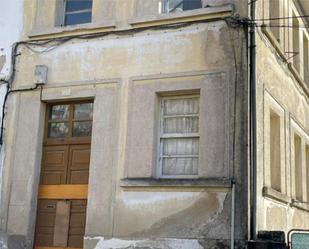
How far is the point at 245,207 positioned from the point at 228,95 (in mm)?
1989

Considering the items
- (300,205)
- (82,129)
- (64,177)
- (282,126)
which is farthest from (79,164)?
(300,205)

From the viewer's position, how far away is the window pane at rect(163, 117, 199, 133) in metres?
10.3

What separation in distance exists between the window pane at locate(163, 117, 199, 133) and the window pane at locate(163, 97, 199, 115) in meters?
0.13

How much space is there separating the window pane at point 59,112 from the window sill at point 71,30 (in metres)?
1.48

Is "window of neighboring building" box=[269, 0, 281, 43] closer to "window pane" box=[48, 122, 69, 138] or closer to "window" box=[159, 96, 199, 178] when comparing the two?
"window" box=[159, 96, 199, 178]

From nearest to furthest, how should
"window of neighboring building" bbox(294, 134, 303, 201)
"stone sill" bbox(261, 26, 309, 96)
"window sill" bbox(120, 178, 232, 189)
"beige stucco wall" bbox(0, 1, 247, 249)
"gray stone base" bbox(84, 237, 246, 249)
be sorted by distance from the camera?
"gray stone base" bbox(84, 237, 246, 249) → "window sill" bbox(120, 178, 232, 189) → "beige stucco wall" bbox(0, 1, 247, 249) → "stone sill" bbox(261, 26, 309, 96) → "window of neighboring building" bbox(294, 134, 303, 201)

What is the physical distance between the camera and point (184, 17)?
34.2 ft

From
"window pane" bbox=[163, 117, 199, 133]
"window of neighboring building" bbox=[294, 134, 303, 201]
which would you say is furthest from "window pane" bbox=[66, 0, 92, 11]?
"window of neighboring building" bbox=[294, 134, 303, 201]

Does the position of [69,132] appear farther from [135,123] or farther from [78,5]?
[78,5]

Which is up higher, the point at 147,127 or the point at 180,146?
the point at 147,127

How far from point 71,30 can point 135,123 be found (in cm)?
256

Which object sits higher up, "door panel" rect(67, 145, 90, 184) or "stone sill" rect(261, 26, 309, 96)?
"stone sill" rect(261, 26, 309, 96)

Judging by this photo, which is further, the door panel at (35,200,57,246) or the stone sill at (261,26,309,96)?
the door panel at (35,200,57,246)

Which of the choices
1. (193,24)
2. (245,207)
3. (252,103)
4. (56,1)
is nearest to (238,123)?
(252,103)
